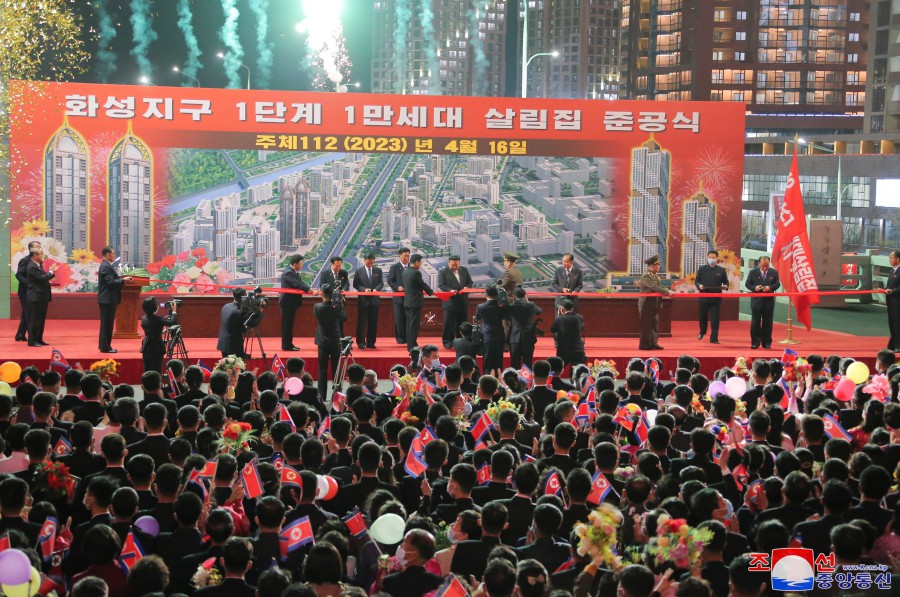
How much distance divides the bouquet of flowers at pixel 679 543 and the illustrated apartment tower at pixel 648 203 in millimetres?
16881

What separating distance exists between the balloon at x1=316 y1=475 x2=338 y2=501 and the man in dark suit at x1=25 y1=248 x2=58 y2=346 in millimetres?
11075

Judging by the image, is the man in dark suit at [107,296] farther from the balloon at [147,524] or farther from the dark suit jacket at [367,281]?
the balloon at [147,524]

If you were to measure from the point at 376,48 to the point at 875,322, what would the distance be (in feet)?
421

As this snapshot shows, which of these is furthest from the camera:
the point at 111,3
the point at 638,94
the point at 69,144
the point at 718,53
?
the point at 638,94

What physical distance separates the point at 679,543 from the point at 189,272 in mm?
16762

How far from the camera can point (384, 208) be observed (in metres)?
21.7

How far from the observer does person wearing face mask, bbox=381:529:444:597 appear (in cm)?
570

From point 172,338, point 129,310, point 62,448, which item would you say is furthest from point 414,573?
point 129,310

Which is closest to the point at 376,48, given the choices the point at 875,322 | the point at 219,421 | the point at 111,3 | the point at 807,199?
the point at 111,3

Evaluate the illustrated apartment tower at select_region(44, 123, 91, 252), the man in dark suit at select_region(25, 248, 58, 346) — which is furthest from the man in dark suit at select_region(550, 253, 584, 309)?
the illustrated apartment tower at select_region(44, 123, 91, 252)

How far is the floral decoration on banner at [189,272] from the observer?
20922 mm

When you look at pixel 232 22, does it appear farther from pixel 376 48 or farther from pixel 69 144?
pixel 69 144

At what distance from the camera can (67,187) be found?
20.8 meters

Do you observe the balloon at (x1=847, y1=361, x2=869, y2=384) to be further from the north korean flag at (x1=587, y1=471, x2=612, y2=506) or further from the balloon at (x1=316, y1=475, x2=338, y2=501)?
the balloon at (x1=316, y1=475, x2=338, y2=501)
